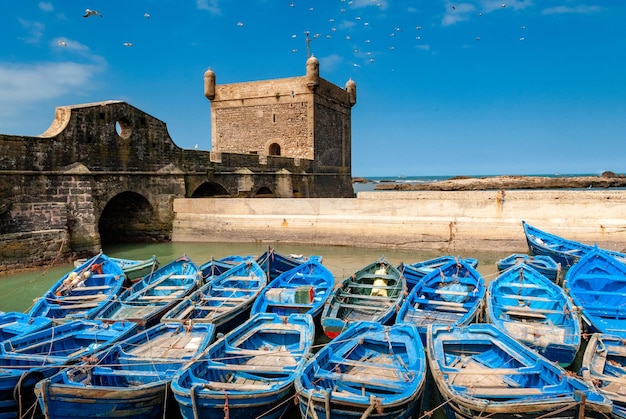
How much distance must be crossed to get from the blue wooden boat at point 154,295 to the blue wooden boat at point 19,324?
0.85 meters

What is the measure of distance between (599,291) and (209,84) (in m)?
24.4

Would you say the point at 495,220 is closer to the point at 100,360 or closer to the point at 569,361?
the point at 569,361

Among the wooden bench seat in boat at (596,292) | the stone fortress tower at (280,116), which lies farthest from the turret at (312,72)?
the wooden bench seat in boat at (596,292)

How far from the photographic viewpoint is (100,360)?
16.9ft

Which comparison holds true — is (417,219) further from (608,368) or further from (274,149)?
(274,149)

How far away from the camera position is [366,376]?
5.03m

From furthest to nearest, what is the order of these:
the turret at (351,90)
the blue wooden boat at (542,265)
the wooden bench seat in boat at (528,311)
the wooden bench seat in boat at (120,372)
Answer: the turret at (351,90) < the blue wooden boat at (542,265) < the wooden bench seat in boat at (528,311) < the wooden bench seat in boat at (120,372)

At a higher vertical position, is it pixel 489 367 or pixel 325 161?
pixel 325 161

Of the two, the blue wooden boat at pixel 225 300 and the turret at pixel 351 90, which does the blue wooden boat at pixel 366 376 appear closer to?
the blue wooden boat at pixel 225 300

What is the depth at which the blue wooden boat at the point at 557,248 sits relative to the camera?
10.7 metres

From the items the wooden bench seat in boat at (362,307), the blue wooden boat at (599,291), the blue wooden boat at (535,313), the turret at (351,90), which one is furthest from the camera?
the turret at (351,90)

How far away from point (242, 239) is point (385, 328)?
1187 centimetres

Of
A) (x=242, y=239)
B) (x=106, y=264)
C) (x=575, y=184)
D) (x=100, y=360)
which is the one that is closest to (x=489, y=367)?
(x=100, y=360)

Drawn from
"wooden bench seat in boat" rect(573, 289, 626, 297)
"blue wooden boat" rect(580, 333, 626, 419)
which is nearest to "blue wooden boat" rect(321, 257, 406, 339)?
"blue wooden boat" rect(580, 333, 626, 419)
